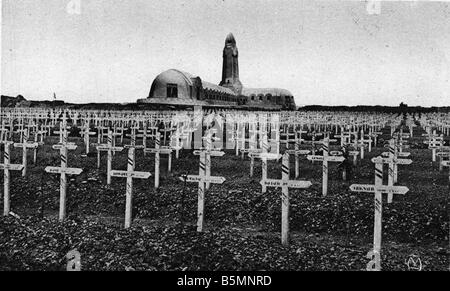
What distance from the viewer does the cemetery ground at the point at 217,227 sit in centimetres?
625

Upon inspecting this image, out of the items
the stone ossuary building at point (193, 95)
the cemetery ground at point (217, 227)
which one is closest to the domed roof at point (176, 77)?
the stone ossuary building at point (193, 95)

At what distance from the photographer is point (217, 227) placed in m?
7.45

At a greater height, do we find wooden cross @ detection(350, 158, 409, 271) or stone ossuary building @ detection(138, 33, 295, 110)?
stone ossuary building @ detection(138, 33, 295, 110)

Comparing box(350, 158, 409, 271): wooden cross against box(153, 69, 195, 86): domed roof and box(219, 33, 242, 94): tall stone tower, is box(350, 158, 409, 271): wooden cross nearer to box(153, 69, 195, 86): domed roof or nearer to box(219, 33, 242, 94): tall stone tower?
box(153, 69, 195, 86): domed roof

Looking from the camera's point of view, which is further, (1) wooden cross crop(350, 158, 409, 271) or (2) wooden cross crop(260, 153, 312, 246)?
(2) wooden cross crop(260, 153, 312, 246)

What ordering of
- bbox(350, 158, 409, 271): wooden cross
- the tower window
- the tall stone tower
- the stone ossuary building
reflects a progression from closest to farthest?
bbox(350, 158, 409, 271): wooden cross, the stone ossuary building, the tower window, the tall stone tower

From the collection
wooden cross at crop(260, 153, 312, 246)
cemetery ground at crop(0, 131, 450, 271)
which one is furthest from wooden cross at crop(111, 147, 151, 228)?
wooden cross at crop(260, 153, 312, 246)

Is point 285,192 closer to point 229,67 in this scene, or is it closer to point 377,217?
point 377,217

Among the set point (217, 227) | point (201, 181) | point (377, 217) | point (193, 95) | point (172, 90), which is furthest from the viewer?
point (172, 90)

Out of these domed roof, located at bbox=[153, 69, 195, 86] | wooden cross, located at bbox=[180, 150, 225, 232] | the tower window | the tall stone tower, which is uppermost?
the tall stone tower

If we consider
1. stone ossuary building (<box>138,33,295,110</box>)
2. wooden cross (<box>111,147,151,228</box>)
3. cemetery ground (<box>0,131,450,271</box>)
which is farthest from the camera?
stone ossuary building (<box>138,33,295,110</box>)

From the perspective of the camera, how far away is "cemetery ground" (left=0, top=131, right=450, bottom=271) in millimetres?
6254

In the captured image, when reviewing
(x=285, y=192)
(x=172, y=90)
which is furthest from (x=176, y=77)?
(x=285, y=192)
